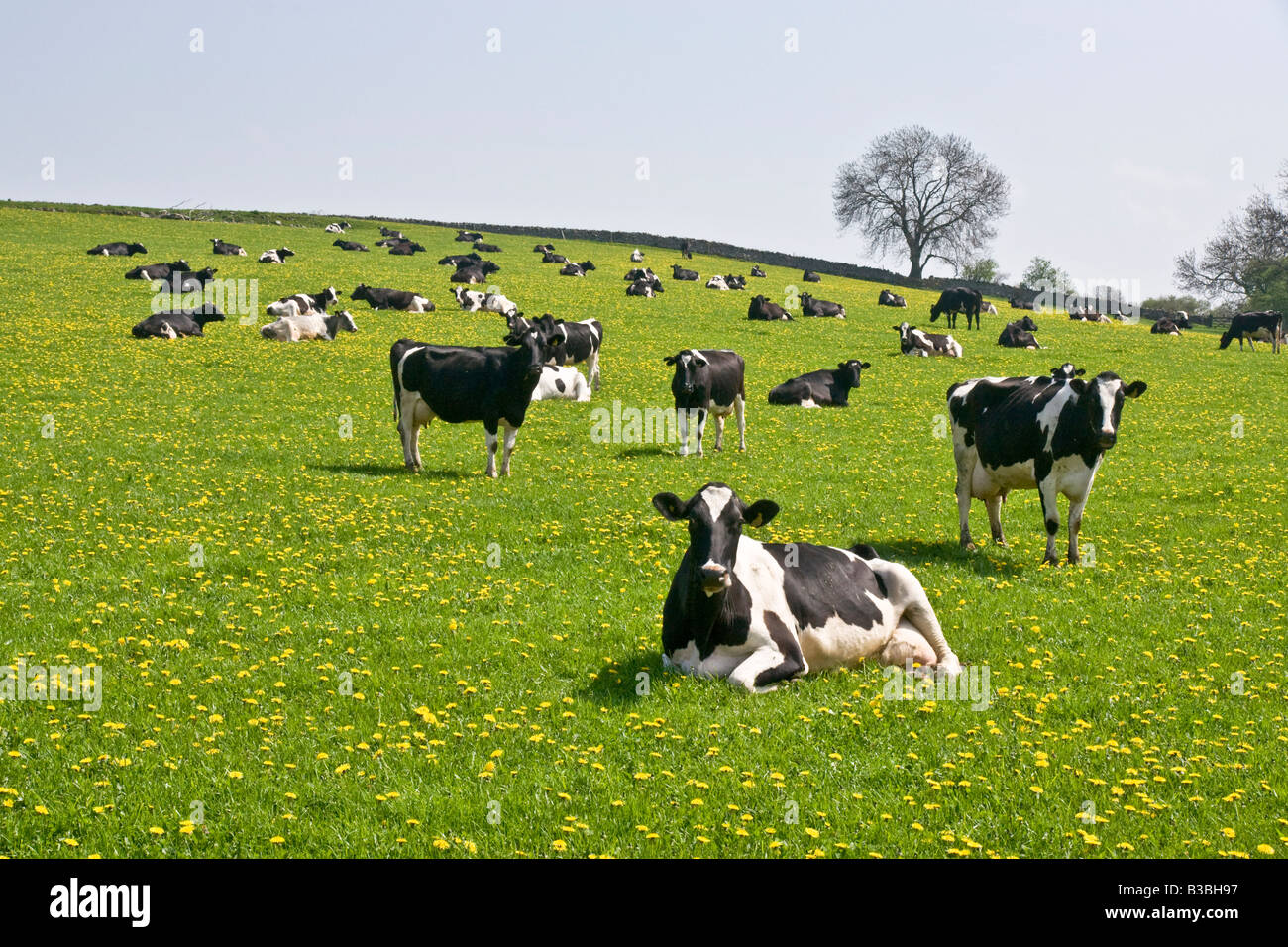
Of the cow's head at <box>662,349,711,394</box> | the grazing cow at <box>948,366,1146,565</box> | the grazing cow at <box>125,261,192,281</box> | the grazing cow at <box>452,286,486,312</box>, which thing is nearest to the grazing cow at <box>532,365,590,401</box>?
the cow's head at <box>662,349,711,394</box>

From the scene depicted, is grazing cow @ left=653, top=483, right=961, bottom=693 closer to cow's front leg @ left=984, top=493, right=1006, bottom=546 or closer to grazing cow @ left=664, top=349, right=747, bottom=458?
cow's front leg @ left=984, top=493, right=1006, bottom=546

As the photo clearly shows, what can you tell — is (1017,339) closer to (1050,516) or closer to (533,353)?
(533,353)

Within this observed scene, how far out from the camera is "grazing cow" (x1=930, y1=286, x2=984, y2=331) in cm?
5384

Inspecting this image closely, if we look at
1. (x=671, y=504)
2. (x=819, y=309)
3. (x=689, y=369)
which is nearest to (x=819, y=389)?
(x=689, y=369)

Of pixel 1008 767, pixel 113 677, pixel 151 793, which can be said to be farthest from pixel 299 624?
pixel 1008 767

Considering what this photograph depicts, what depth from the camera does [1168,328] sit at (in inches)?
2418

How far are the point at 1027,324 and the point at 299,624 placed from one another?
44793 millimetres

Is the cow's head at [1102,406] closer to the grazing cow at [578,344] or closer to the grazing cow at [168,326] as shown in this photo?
the grazing cow at [578,344]

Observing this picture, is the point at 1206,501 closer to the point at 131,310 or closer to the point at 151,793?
the point at 151,793

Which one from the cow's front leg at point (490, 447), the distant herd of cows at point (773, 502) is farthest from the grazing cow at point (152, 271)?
the cow's front leg at point (490, 447)

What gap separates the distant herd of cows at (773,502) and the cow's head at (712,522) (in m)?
0.01

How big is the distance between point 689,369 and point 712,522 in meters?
15.0

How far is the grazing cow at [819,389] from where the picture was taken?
31609 millimetres

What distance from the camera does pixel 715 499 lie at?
9555 mm
